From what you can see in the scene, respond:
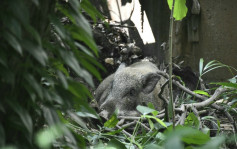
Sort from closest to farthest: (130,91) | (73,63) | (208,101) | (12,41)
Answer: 1. (12,41)
2. (73,63)
3. (208,101)
4. (130,91)

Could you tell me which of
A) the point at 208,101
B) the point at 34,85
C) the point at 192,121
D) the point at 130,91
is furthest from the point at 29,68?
the point at 130,91

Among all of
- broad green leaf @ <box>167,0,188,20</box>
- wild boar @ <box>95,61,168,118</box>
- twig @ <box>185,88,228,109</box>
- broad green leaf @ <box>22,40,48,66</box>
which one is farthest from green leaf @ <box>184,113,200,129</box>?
broad green leaf @ <box>22,40,48,66</box>

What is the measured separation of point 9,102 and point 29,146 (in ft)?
0.41

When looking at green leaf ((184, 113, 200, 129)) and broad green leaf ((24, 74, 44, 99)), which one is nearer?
broad green leaf ((24, 74, 44, 99))

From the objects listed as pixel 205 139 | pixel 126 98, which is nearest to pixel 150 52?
pixel 126 98

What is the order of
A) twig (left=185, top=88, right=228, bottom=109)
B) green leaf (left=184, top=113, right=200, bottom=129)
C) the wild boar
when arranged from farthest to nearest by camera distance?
the wild boar
twig (left=185, top=88, right=228, bottom=109)
green leaf (left=184, top=113, right=200, bottom=129)

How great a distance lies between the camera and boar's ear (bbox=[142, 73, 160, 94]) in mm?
3455

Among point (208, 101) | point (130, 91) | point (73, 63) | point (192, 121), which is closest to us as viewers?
point (73, 63)

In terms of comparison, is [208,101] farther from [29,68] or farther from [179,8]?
[29,68]

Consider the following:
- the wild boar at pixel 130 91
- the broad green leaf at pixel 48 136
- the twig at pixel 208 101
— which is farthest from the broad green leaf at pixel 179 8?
the broad green leaf at pixel 48 136

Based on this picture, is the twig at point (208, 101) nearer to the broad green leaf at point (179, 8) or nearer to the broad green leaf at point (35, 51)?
the broad green leaf at point (179, 8)

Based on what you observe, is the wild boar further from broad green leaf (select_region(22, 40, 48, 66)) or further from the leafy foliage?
broad green leaf (select_region(22, 40, 48, 66))

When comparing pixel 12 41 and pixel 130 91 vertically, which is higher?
pixel 12 41

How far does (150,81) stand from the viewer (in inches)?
137
